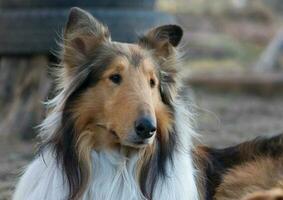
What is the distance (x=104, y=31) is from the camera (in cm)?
589

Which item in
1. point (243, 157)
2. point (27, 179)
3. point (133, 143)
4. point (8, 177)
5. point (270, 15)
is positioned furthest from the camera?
point (270, 15)

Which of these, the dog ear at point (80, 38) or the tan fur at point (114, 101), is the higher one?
the dog ear at point (80, 38)

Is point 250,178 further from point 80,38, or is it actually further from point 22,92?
point 22,92

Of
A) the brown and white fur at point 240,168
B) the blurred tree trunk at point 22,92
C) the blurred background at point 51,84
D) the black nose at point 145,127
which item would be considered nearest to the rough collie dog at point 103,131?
the black nose at point 145,127

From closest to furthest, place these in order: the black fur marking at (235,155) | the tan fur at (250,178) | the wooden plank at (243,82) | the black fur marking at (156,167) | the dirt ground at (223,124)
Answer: the black fur marking at (156,167)
the tan fur at (250,178)
the black fur marking at (235,155)
the dirt ground at (223,124)
the wooden plank at (243,82)

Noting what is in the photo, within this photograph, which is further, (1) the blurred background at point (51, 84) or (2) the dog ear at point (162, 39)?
(1) the blurred background at point (51, 84)

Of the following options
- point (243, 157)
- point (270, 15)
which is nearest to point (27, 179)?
point (243, 157)

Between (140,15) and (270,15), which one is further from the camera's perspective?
(270,15)

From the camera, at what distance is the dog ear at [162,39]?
236 inches

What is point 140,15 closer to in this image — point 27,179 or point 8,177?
point 8,177

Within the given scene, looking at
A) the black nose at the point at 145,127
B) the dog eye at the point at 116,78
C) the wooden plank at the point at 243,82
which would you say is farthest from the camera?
the wooden plank at the point at 243,82

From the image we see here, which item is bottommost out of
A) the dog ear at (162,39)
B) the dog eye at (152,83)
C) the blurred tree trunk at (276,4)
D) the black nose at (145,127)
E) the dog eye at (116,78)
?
the blurred tree trunk at (276,4)

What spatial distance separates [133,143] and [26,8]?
4649 millimetres

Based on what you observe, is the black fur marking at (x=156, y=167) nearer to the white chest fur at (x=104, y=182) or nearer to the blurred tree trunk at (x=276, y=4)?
the white chest fur at (x=104, y=182)
